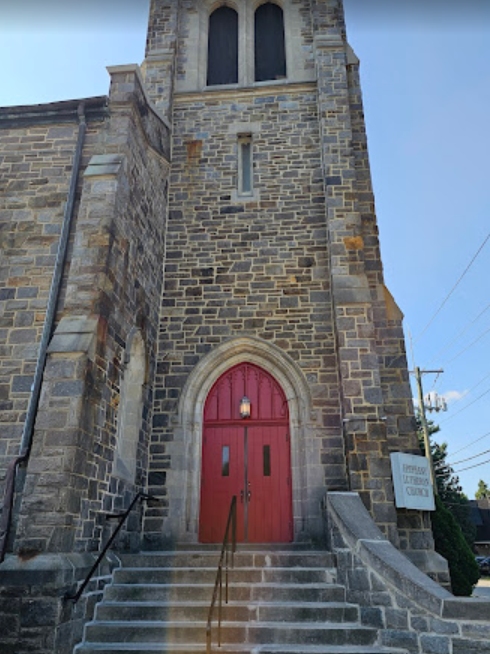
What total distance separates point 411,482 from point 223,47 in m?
10.9

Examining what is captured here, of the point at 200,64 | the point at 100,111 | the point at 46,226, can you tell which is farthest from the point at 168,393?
the point at 200,64

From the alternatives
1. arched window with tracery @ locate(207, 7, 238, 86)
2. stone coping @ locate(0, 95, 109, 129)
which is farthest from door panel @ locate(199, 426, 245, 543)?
arched window with tracery @ locate(207, 7, 238, 86)

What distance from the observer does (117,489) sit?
707 cm

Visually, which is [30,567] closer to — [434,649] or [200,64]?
[434,649]

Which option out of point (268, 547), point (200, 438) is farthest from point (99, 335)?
point (268, 547)

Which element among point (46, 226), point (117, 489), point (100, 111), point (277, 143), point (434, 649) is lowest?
point (434, 649)

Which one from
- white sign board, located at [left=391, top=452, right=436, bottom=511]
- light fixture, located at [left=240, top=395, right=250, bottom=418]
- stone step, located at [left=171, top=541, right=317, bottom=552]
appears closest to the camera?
stone step, located at [left=171, top=541, right=317, bottom=552]

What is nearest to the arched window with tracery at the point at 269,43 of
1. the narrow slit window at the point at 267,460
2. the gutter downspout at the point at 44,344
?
the gutter downspout at the point at 44,344

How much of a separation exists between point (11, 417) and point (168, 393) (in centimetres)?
278

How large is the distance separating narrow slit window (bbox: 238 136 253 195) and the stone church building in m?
0.05

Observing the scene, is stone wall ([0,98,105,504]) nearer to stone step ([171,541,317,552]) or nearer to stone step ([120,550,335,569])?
stone step ([120,550,335,569])

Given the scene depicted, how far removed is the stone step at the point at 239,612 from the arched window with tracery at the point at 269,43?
1078 centimetres

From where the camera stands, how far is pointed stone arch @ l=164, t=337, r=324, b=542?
7973mm

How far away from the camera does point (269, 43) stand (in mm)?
12555
